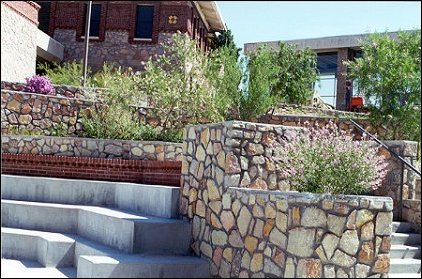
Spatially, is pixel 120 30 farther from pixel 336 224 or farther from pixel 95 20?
pixel 336 224

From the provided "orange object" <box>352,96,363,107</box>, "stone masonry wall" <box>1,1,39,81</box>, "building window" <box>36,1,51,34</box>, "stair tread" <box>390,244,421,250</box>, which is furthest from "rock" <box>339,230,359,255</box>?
"building window" <box>36,1,51,34</box>

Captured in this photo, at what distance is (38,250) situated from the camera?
774cm

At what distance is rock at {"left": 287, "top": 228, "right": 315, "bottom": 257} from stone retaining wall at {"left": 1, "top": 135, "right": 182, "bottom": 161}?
5748 mm

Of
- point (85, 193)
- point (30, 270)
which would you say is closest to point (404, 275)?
point (30, 270)

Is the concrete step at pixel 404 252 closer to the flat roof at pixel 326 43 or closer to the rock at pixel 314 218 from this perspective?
the rock at pixel 314 218

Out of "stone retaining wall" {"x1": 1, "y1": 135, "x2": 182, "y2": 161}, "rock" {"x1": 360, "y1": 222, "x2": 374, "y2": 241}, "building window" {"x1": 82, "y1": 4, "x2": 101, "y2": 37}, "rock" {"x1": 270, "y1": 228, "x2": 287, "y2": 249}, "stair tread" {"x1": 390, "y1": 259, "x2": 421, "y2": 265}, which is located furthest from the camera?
"building window" {"x1": 82, "y1": 4, "x2": 101, "y2": 37}

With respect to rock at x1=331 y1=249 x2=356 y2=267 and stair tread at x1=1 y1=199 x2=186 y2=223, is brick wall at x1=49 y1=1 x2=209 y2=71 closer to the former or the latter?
stair tread at x1=1 y1=199 x2=186 y2=223

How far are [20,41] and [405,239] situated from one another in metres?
15.9

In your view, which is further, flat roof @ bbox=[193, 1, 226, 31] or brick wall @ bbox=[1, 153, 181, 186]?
flat roof @ bbox=[193, 1, 226, 31]

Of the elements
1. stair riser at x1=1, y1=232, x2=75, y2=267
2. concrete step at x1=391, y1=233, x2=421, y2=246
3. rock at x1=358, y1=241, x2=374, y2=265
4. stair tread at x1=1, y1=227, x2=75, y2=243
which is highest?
rock at x1=358, y1=241, x2=374, y2=265

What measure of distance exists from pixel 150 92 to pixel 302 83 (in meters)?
7.53

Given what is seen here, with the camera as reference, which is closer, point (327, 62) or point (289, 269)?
point (289, 269)

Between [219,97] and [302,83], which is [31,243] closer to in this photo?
[219,97]

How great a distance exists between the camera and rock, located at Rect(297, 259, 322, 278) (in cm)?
545
